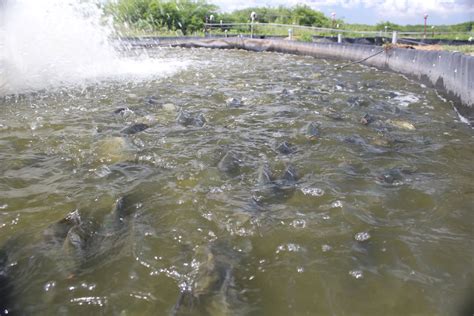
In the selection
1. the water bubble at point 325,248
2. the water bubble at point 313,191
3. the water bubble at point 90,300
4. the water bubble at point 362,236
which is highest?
the water bubble at point 313,191

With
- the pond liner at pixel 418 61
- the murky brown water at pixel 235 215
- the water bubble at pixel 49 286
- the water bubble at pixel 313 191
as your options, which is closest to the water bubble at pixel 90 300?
the murky brown water at pixel 235 215

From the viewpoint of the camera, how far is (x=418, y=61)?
10.6 meters

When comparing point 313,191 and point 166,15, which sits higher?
point 166,15

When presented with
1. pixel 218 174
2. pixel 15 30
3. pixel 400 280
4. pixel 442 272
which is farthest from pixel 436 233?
pixel 15 30

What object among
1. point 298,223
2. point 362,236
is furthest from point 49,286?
point 362,236

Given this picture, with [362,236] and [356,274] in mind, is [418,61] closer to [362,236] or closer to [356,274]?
[362,236]

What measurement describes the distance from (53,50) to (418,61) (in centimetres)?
1060

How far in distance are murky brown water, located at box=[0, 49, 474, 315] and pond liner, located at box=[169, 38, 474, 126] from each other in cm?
155

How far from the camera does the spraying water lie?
27.0 feet

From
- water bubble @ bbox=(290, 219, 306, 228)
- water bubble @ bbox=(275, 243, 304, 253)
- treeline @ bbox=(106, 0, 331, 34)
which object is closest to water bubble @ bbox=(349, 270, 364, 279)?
water bubble @ bbox=(275, 243, 304, 253)

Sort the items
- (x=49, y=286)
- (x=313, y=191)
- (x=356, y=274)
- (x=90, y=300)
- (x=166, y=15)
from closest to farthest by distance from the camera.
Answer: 1. (x=90, y=300)
2. (x=49, y=286)
3. (x=356, y=274)
4. (x=313, y=191)
5. (x=166, y=15)

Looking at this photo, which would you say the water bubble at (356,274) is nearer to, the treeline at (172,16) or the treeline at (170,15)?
the treeline at (172,16)

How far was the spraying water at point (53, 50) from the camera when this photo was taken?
8.23 m

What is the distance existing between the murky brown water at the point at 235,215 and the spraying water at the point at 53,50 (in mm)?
2555
